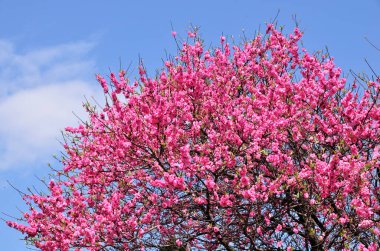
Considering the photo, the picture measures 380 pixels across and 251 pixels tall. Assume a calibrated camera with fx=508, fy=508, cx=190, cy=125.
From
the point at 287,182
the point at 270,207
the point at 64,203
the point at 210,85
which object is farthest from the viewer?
the point at 210,85

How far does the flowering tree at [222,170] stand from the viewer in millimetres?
10172

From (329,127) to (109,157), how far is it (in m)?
5.23

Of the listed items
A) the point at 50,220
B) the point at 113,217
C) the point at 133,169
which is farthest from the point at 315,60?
the point at 50,220

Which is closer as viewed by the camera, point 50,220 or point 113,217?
point 113,217

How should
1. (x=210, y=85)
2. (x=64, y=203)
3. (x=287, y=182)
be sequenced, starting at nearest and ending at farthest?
(x=287, y=182) → (x=64, y=203) → (x=210, y=85)

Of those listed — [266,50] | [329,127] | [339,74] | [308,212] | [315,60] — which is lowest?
[308,212]

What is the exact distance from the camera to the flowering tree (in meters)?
10.2

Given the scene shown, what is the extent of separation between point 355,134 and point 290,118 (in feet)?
4.99

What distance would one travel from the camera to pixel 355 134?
1086cm

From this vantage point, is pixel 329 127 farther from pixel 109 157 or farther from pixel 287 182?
pixel 109 157

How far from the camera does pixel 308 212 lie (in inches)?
416

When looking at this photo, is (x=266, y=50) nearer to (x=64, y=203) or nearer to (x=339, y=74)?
Result: (x=339, y=74)

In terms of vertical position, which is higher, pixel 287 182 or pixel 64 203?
pixel 64 203

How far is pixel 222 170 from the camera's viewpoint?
1047cm
